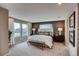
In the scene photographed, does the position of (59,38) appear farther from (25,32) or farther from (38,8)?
(38,8)

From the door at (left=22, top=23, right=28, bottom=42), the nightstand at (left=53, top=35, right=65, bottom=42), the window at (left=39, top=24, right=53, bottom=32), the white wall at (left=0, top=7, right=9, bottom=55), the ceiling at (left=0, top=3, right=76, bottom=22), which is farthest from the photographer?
the window at (left=39, top=24, right=53, bottom=32)

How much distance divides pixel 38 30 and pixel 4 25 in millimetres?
5622

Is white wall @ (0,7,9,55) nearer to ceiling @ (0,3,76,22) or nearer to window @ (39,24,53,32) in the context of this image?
ceiling @ (0,3,76,22)

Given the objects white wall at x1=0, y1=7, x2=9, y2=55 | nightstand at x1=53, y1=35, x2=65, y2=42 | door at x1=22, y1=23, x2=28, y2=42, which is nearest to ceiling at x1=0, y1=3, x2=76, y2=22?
white wall at x1=0, y1=7, x2=9, y2=55

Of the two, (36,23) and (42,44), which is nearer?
(42,44)

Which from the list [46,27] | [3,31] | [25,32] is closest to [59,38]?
[46,27]

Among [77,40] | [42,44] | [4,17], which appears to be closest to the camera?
[77,40]

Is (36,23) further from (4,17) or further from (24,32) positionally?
(4,17)

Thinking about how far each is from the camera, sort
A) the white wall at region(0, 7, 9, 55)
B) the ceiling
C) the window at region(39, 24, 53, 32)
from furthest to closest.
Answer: the window at region(39, 24, 53, 32)
the white wall at region(0, 7, 9, 55)
the ceiling

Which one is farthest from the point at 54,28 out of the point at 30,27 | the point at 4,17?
the point at 4,17

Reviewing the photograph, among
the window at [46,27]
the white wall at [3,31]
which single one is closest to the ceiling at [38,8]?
the white wall at [3,31]

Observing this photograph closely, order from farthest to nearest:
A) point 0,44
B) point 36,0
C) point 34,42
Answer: point 34,42 → point 0,44 → point 36,0

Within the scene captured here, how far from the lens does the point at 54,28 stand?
8.38 metres

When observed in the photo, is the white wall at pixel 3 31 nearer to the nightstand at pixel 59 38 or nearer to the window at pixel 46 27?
the nightstand at pixel 59 38
